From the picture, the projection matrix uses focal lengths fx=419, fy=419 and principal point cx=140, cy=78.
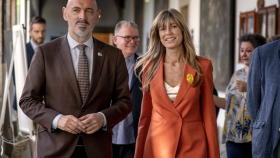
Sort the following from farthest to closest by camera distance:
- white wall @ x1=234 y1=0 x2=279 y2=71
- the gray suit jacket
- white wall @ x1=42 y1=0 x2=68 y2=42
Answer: white wall @ x1=42 y1=0 x2=68 y2=42, white wall @ x1=234 y1=0 x2=279 y2=71, the gray suit jacket

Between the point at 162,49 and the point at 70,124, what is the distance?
1063 mm

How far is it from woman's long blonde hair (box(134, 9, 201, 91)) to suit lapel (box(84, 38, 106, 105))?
0.47 meters

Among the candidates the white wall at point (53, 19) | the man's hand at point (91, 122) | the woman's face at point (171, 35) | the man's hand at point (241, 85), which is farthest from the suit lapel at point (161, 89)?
the white wall at point (53, 19)

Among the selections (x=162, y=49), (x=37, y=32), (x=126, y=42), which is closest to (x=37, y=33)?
(x=37, y=32)

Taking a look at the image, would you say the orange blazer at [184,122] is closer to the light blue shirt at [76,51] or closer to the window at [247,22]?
the light blue shirt at [76,51]

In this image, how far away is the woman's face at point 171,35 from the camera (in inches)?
120

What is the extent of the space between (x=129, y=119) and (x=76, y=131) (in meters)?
1.54

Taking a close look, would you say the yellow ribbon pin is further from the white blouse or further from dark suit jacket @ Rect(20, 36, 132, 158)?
dark suit jacket @ Rect(20, 36, 132, 158)

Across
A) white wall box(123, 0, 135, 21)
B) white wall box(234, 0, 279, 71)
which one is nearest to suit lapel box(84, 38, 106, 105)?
white wall box(234, 0, 279, 71)

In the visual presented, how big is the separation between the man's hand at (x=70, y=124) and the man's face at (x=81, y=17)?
565 millimetres

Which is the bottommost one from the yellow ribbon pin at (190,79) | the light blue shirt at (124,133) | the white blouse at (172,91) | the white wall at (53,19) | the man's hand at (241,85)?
the light blue shirt at (124,133)

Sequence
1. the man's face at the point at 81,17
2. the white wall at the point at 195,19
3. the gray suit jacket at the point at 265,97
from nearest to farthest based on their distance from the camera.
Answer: the man's face at the point at 81,17
the gray suit jacket at the point at 265,97
the white wall at the point at 195,19

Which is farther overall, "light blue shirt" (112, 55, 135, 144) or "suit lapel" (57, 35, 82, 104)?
"light blue shirt" (112, 55, 135, 144)

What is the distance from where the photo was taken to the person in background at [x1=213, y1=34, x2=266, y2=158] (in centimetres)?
432
